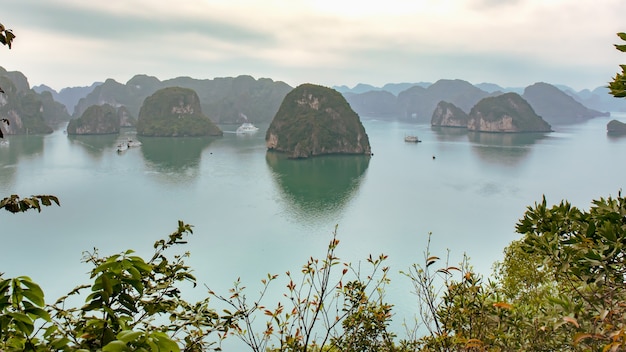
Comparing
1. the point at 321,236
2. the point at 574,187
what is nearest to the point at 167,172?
the point at 321,236

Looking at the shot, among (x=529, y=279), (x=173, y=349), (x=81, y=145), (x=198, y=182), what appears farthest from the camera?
(x=81, y=145)

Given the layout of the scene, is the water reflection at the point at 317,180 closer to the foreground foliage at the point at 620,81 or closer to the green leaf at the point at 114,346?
the foreground foliage at the point at 620,81

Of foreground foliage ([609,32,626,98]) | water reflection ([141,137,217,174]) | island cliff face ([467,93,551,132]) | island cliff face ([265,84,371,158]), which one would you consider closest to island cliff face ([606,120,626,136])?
island cliff face ([467,93,551,132])

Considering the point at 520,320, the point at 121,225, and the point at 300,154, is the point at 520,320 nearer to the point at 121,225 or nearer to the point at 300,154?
the point at 121,225

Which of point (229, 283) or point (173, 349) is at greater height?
point (173, 349)

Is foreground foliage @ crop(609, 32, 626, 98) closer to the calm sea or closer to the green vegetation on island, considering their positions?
the calm sea

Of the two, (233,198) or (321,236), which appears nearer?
(321,236)

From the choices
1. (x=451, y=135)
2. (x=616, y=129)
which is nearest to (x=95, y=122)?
(x=451, y=135)

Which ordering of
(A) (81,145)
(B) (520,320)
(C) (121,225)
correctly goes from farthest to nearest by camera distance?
(A) (81,145)
(C) (121,225)
(B) (520,320)
